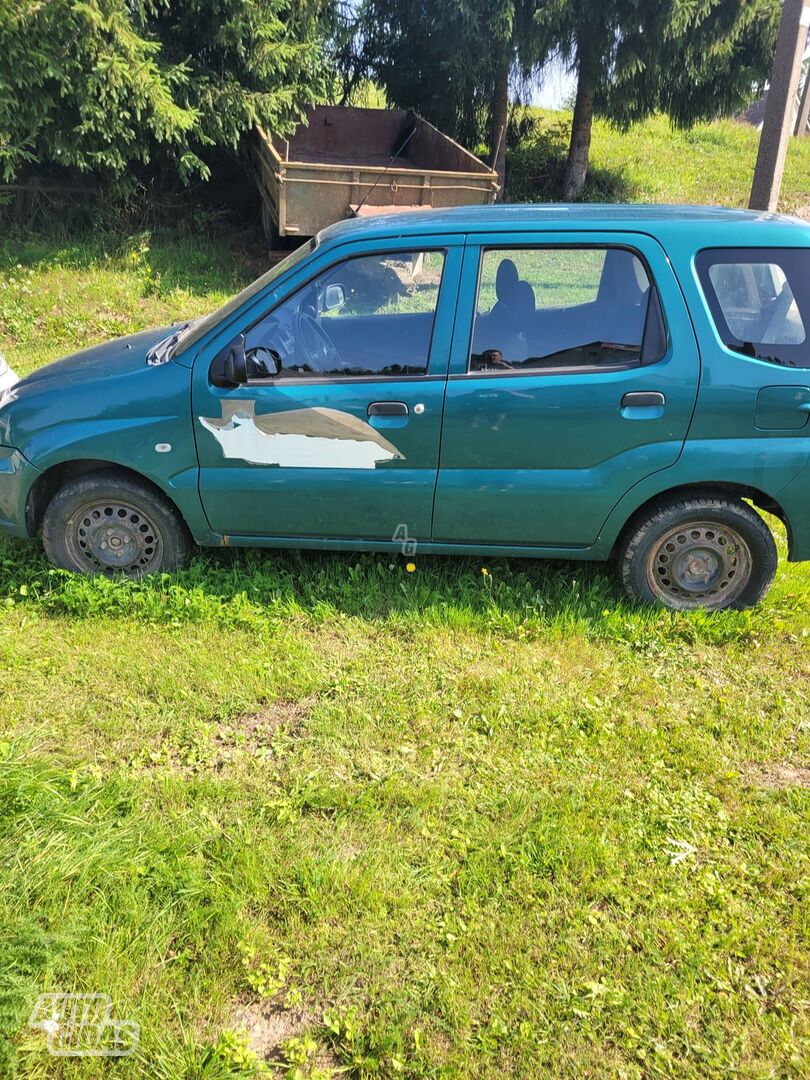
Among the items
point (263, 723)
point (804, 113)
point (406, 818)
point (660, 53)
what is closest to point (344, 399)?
point (263, 723)

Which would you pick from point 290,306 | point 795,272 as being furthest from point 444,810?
point 795,272

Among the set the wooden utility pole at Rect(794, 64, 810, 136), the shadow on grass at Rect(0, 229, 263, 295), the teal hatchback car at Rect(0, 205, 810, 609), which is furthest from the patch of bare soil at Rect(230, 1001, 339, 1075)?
the wooden utility pole at Rect(794, 64, 810, 136)

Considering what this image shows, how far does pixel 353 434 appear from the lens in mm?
3734

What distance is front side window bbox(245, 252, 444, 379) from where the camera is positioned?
3.72m

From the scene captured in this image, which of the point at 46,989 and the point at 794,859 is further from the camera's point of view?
the point at 794,859

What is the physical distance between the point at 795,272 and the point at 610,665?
6.67 feet

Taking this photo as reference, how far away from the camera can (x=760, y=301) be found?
358 cm

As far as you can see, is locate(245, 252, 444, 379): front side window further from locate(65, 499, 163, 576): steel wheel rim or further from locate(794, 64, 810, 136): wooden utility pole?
locate(794, 64, 810, 136): wooden utility pole

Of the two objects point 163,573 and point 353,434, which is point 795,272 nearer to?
point 353,434

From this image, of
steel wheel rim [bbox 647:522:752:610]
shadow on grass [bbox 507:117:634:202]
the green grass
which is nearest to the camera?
steel wheel rim [bbox 647:522:752:610]

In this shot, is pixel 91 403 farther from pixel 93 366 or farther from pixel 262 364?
pixel 262 364

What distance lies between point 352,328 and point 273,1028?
2.96 meters

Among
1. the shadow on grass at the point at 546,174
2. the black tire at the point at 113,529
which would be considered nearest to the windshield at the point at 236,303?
the black tire at the point at 113,529

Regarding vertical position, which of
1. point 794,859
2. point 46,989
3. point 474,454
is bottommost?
point 46,989
